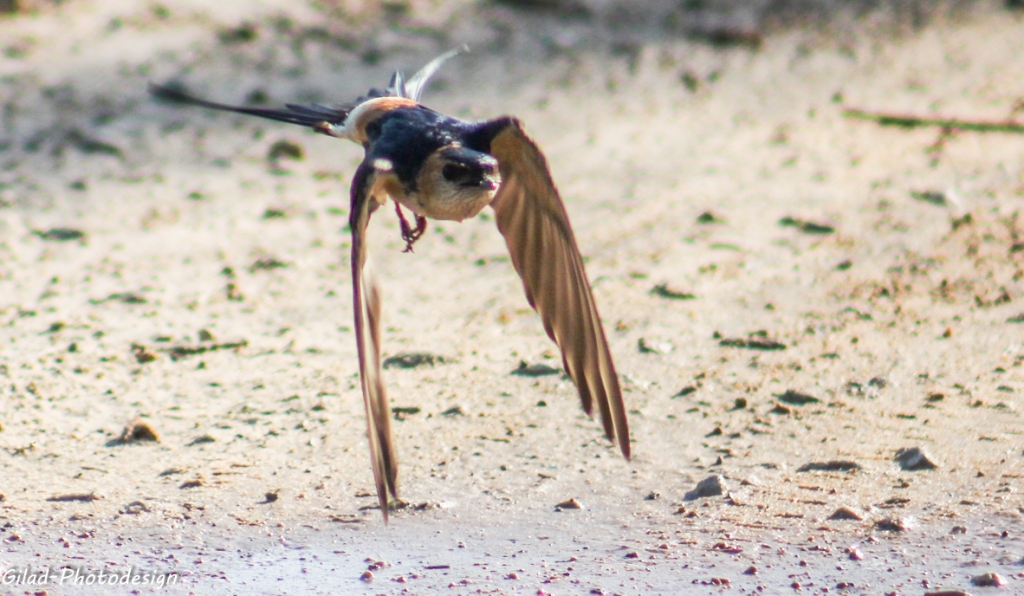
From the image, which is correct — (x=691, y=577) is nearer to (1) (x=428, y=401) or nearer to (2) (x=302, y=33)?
(1) (x=428, y=401)

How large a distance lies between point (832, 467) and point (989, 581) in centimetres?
64

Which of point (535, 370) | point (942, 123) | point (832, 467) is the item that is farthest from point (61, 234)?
point (942, 123)

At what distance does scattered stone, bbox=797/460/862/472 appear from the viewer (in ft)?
11.2

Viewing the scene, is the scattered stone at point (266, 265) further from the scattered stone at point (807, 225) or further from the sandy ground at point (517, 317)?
the scattered stone at point (807, 225)

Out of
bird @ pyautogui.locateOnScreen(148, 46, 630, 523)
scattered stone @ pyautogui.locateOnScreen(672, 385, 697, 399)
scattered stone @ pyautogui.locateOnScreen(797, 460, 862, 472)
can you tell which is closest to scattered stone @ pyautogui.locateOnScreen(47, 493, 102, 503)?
bird @ pyautogui.locateOnScreen(148, 46, 630, 523)

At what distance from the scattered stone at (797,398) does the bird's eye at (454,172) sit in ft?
4.07

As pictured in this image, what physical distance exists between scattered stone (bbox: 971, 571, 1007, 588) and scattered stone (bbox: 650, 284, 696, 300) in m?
1.88

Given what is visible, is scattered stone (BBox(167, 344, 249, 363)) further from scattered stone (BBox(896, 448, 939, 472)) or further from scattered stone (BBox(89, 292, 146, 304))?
scattered stone (BBox(896, 448, 939, 472))

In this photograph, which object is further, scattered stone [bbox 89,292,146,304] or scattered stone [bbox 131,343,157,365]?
scattered stone [bbox 89,292,146,304]

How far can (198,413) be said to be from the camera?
3797 mm

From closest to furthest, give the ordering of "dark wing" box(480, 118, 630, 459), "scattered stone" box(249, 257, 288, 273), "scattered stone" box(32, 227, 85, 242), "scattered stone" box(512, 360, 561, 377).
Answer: "dark wing" box(480, 118, 630, 459)
"scattered stone" box(512, 360, 561, 377)
"scattered stone" box(249, 257, 288, 273)
"scattered stone" box(32, 227, 85, 242)

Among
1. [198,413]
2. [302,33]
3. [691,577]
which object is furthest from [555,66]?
[691,577]

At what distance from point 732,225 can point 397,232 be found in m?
1.31

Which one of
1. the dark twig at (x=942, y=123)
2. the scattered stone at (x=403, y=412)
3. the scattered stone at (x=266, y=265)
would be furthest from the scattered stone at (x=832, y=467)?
the dark twig at (x=942, y=123)
